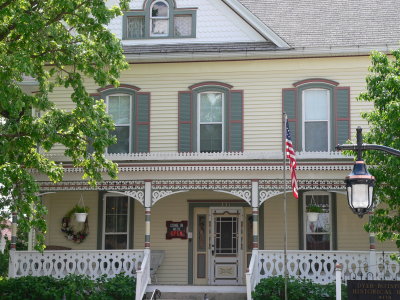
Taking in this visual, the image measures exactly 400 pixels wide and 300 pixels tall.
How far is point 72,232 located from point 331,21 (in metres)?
10.1

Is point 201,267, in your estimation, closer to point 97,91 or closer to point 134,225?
point 134,225

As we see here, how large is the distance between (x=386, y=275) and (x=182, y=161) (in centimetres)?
579

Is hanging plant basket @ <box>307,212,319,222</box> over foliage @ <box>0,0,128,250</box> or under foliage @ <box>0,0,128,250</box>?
under

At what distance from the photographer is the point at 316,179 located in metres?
17.7

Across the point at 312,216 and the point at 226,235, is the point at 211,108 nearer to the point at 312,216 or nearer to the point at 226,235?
the point at 226,235

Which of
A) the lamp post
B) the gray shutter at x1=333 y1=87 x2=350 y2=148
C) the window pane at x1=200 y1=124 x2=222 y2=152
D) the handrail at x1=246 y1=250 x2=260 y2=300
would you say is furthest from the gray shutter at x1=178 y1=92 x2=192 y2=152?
the lamp post

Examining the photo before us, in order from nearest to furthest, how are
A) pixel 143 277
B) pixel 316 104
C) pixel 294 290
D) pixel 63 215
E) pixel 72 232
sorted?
pixel 294 290
pixel 143 277
pixel 316 104
pixel 72 232
pixel 63 215

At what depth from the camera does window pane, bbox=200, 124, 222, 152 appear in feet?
66.8

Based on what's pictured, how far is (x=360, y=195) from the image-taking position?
7141 millimetres

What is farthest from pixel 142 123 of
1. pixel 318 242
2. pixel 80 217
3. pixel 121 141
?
pixel 318 242

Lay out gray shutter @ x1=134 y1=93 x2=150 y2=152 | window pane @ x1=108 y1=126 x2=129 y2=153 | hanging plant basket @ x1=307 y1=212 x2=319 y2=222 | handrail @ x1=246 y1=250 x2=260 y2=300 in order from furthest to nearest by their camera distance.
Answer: window pane @ x1=108 y1=126 x2=129 y2=153, gray shutter @ x1=134 y1=93 x2=150 y2=152, hanging plant basket @ x1=307 y1=212 x2=319 y2=222, handrail @ x1=246 y1=250 x2=260 y2=300

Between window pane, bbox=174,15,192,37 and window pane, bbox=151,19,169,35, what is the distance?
32cm

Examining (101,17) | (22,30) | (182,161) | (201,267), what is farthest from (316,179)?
(22,30)

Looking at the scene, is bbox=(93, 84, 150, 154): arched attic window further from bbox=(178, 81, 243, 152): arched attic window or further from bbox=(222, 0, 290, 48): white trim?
bbox=(222, 0, 290, 48): white trim
